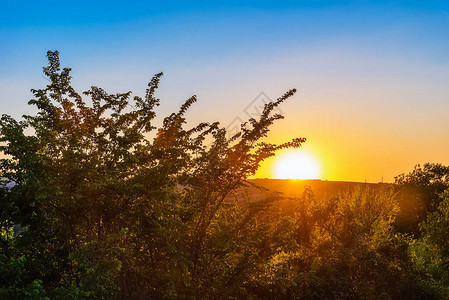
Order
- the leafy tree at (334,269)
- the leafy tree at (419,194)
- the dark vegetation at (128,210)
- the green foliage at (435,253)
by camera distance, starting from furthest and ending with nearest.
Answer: the leafy tree at (419,194)
the green foliage at (435,253)
the leafy tree at (334,269)
the dark vegetation at (128,210)

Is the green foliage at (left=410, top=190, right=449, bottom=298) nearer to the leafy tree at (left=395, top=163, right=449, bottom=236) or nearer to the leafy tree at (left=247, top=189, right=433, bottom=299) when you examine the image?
the leafy tree at (left=247, top=189, right=433, bottom=299)

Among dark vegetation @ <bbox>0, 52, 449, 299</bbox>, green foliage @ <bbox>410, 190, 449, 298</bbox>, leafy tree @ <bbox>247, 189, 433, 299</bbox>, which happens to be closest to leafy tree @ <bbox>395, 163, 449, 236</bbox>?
green foliage @ <bbox>410, 190, 449, 298</bbox>

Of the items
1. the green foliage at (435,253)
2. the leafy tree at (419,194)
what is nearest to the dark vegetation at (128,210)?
the green foliage at (435,253)

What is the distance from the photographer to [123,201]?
10.0m

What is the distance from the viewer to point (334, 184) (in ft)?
324

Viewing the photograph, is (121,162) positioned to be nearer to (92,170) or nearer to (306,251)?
(92,170)

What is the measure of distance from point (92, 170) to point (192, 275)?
4.48 metres

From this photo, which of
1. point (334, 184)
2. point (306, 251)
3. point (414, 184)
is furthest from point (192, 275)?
point (334, 184)

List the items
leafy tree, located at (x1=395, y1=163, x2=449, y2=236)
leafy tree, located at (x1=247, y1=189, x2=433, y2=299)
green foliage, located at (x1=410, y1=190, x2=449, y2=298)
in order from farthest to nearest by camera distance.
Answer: leafy tree, located at (x1=395, y1=163, x2=449, y2=236) < green foliage, located at (x1=410, y1=190, x2=449, y2=298) < leafy tree, located at (x1=247, y1=189, x2=433, y2=299)

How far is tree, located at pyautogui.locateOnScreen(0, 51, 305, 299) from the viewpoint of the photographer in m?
8.63

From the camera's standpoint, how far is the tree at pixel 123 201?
340 inches

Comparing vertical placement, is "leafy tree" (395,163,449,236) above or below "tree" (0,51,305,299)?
above

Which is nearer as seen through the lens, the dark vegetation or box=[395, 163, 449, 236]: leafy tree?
the dark vegetation

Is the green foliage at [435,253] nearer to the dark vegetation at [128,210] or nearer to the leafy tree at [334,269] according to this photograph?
the leafy tree at [334,269]
